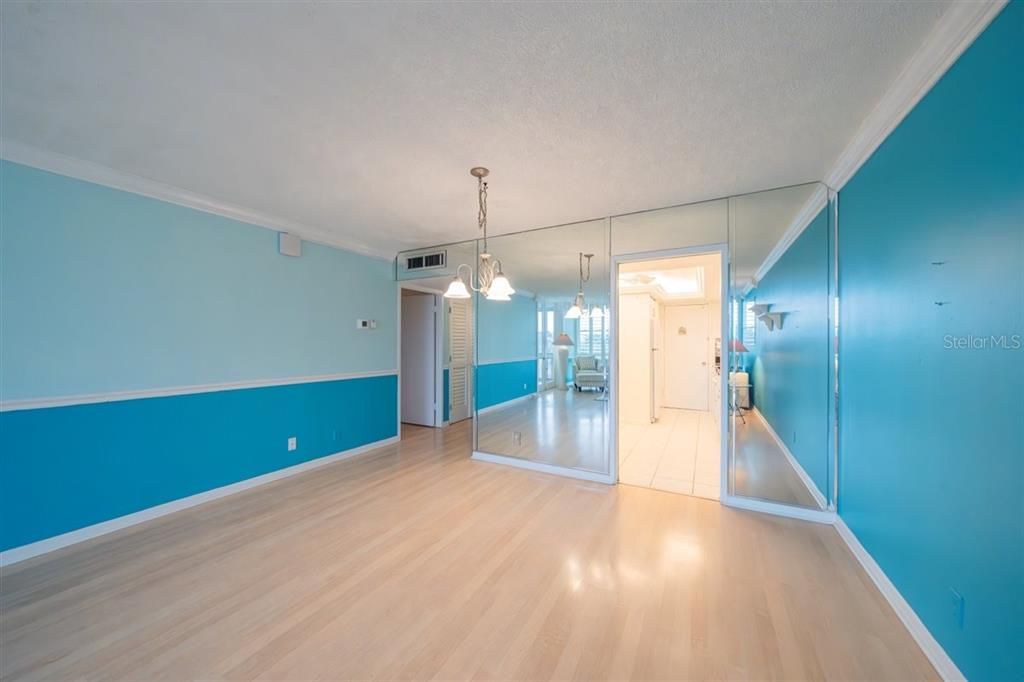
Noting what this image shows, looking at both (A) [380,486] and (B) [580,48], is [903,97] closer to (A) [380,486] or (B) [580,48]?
(B) [580,48]

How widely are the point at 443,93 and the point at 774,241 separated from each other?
171 inches

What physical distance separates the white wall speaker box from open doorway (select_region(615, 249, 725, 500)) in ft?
11.2

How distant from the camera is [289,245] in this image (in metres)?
3.80

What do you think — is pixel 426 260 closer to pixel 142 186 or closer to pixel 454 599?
pixel 142 186

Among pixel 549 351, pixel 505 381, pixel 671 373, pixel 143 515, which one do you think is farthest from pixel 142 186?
pixel 671 373

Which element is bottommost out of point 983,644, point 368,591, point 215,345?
point 368,591

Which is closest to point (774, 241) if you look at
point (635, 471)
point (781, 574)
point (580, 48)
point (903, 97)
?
point (903, 97)

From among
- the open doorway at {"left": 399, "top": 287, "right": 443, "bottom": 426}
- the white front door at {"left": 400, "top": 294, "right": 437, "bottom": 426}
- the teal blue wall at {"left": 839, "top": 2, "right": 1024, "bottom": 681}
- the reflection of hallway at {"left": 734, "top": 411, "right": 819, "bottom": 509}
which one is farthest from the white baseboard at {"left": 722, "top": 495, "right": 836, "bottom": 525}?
the white front door at {"left": 400, "top": 294, "right": 437, "bottom": 426}

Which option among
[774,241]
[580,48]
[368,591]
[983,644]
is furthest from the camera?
[774,241]

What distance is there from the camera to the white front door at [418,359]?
6.15 m

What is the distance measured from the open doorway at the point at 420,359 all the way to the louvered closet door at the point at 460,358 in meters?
0.29

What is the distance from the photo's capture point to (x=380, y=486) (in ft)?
11.8

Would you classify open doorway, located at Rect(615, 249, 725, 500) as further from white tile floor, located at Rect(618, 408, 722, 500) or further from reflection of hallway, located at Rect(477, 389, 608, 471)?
reflection of hallway, located at Rect(477, 389, 608, 471)

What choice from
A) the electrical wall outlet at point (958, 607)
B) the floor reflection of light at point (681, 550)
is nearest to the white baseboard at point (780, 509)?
the floor reflection of light at point (681, 550)
